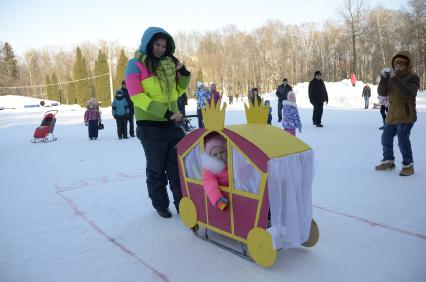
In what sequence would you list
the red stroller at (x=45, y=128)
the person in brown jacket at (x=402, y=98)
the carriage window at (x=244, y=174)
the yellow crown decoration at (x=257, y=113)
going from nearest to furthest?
the carriage window at (x=244, y=174) < the yellow crown decoration at (x=257, y=113) < the person in brown jacket at (x=402, y=98) < the red stroller at (x=45, y=128)

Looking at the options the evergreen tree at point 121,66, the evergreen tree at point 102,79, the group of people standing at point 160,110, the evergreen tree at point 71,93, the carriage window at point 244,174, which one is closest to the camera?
the carriage window at point 244,174

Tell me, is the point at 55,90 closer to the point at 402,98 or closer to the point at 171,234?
the point at 402,98

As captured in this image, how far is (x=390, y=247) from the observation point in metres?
2.68

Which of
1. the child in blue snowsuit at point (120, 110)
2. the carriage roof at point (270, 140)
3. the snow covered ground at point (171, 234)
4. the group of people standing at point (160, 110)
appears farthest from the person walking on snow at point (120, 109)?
Answer: the carriage roof at point (270, 140)

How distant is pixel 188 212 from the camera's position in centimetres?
307

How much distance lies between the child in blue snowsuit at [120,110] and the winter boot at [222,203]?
8.81 m

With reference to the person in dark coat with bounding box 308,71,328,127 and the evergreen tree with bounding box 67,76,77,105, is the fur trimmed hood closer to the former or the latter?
the person in dark coat with bounding box 308,71,328,127

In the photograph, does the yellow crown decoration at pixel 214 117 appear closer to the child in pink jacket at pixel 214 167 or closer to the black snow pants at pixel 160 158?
the child in pink jacket at pixel 214 167

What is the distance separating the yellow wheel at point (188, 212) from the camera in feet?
9.87

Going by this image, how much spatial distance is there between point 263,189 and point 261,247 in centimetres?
39

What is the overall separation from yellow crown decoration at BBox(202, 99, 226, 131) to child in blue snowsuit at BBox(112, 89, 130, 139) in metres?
8.60

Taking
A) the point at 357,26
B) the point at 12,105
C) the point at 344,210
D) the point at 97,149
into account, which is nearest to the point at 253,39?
the point at 357,26

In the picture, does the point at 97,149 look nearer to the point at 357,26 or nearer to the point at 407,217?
the point at 407,217

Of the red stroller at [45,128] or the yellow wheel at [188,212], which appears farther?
the red stroller at [45,128]
